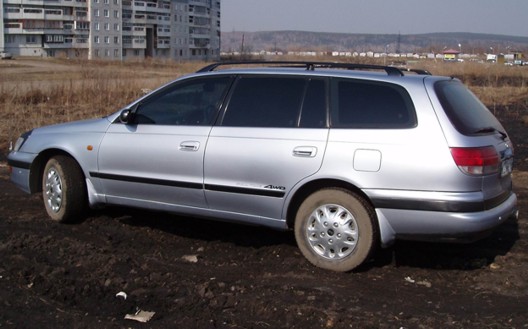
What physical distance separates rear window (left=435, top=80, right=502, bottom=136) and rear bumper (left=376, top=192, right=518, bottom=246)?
668mm

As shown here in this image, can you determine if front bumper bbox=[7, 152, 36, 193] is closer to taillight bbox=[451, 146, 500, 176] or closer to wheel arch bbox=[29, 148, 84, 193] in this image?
wheel arch bbox=[29, 148, 84, 193]

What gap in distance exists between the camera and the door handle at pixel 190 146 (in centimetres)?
597

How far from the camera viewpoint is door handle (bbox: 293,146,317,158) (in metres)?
5.44

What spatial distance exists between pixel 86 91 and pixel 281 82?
15316mm

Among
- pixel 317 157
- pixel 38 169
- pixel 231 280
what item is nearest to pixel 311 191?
pixel 317 157

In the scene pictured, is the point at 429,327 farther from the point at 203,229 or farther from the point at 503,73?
the point at 503,73

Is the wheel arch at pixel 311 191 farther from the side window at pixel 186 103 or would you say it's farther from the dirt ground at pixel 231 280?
the side window at pixel 186 103

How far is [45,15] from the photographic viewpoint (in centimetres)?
10219

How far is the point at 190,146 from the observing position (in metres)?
6.00

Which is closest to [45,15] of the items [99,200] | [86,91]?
[86,91]

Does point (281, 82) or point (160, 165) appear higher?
point (281, 82)

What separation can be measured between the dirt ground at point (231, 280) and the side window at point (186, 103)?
1.19 metres

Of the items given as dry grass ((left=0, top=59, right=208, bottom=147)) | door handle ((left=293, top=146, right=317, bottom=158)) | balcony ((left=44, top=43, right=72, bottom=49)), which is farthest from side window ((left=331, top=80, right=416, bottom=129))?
balcony ((left=44, top=43, right=72, bottom=49))

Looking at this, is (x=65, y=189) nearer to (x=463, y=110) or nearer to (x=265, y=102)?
(x=265, y=102)
